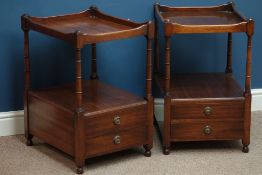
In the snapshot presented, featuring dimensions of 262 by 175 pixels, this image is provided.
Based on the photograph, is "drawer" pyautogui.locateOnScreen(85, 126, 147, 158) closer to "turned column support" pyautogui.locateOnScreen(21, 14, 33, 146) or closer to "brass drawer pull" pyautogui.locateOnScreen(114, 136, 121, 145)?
"brass drawer pull" pyautogui.locateOnScreen(114, 136, 121, 145)

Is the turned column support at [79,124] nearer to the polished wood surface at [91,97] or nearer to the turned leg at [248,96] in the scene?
the polished wood surface at [91,97]

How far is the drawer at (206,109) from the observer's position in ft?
9.72

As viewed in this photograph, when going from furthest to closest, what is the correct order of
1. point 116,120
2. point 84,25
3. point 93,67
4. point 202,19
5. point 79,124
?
point 93,67
point 202,19
point 84,25
point 116,120
point 79,124

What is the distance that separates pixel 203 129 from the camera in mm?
3006

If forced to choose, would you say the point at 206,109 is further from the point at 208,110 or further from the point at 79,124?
the point at 79,124

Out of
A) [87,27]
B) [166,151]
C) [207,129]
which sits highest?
[87,27]

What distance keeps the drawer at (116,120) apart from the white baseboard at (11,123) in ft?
1.96

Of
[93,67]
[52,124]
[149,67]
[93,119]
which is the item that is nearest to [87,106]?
[93,119]

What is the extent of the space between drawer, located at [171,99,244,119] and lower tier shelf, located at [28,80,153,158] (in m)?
0.14

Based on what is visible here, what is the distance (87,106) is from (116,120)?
0.47 feet

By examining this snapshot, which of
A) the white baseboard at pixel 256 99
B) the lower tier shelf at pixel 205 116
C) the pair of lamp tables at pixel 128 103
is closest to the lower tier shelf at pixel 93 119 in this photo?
the pair of lamp tables at pixel 128 103

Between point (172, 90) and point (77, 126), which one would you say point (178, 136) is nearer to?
point (172, 90)

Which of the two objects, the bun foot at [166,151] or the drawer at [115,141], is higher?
the drawer at [115,141]

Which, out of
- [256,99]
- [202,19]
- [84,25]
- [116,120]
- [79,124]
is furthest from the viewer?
[256,99]
